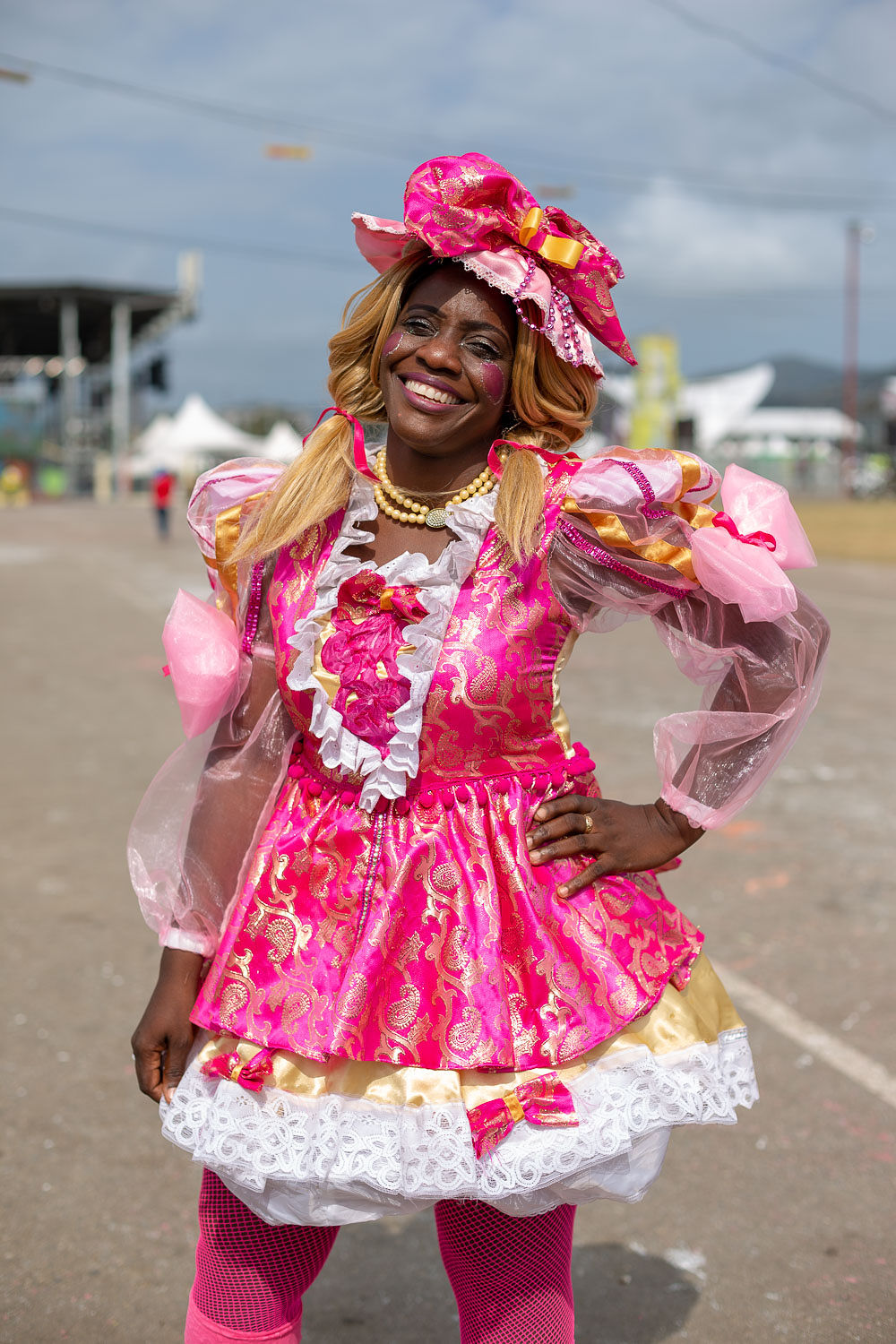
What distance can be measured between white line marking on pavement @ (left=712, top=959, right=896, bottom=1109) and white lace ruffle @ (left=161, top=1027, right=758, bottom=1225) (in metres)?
1.94

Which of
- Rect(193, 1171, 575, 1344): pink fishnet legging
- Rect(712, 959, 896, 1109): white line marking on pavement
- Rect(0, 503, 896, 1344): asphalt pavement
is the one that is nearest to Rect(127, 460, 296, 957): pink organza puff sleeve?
Rect(193, 1171, 575, 1344): pink fishnet legging

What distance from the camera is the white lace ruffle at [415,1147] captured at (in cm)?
180

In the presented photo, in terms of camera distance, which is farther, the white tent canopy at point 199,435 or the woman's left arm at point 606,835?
the white tent canopy at point 199,435

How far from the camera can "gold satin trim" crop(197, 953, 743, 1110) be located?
185 centimetres

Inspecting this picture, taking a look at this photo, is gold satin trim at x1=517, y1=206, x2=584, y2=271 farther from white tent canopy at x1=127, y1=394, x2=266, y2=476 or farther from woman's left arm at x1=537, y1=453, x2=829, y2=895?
white tent canopy at x1=127, y1=394, x2=266, y2=476

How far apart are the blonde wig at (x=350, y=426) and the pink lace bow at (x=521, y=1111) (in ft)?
2.51

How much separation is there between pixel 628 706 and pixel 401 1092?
6.89m

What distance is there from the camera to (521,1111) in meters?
1.83

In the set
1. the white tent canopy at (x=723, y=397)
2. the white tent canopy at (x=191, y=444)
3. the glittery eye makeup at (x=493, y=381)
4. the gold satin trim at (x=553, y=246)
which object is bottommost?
the glittery eye makeup at (x=493, y=381)

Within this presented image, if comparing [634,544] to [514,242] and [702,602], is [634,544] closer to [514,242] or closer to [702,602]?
[702,602]

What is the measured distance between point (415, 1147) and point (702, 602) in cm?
Answer: 90

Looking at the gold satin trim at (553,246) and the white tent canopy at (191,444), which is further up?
the white tent canopy at (191,444)

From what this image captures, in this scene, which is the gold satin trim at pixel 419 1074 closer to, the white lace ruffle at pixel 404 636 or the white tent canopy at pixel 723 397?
the white lace ruffle at pixel 404 636

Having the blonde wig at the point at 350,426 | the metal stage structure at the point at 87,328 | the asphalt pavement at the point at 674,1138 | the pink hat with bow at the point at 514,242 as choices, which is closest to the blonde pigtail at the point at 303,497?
the blonde wig at the point at 350,426
